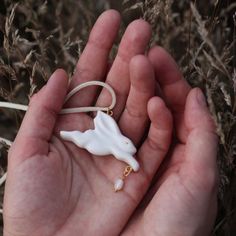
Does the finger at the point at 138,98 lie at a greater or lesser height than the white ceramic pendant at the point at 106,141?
greater

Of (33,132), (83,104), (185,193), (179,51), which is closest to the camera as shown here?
(185,193)

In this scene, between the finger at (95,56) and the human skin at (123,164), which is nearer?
the human skin at (123,164)

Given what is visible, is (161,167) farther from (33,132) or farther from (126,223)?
(33,132)

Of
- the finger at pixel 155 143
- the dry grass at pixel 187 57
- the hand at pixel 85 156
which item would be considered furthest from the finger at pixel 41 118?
the finger at pixel 155 143

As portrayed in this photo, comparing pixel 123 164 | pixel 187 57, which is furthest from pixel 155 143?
pixel 187 57

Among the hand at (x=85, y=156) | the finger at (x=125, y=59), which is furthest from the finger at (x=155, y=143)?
the finger at (x=125, y=59)

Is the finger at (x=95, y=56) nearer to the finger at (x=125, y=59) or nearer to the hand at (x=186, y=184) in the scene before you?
the finger at (x=125, y=59)

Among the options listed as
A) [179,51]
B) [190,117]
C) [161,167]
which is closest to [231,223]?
[161,167]
